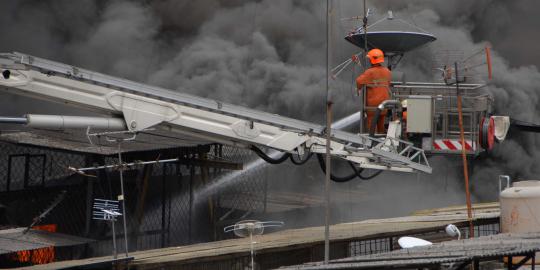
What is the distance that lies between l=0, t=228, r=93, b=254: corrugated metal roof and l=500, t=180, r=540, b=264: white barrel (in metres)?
5.85

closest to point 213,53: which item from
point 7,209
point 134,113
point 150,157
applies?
point 150,157

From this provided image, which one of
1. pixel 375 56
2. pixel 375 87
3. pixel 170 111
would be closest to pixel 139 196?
pixel 375 87

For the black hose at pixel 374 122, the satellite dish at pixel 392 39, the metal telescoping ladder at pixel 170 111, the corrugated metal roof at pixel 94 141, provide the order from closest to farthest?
the metal telescoping ladder at pixel 170 111, the black hose at pixel 374 122, the corrugated metal roof at pixel 94 141, the satellite dish at pixel 392 39

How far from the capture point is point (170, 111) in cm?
1216

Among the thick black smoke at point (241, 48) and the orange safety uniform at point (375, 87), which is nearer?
the orange safety uniform at point (375, 87)

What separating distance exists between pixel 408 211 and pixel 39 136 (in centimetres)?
853

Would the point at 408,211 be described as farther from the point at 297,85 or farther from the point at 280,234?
the point at 280,234

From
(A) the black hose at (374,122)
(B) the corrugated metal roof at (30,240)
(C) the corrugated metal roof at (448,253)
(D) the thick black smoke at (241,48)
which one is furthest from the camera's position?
(D) the thick black smoke at (241,48)

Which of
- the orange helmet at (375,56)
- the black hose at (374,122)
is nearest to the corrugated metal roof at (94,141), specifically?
the black hose at (374,122)

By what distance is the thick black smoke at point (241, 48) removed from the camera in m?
22.5

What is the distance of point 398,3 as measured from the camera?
2456 centimetres

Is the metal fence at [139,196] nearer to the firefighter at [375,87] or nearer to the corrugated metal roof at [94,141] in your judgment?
the corrugated metal roof at [94,141]

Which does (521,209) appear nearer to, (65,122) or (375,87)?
(375,87)

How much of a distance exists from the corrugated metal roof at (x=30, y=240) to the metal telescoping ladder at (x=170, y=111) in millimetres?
2197
